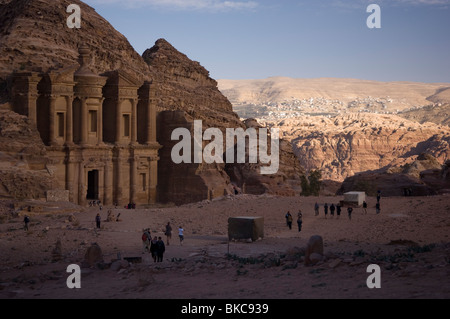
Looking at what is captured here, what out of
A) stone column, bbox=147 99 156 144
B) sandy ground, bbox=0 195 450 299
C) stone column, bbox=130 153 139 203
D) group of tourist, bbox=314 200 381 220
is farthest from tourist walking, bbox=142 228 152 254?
stone column, bbox=147 99 156 144

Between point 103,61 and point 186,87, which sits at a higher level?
point 103,61

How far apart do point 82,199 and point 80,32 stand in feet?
43.7

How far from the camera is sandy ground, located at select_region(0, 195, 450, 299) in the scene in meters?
14.1

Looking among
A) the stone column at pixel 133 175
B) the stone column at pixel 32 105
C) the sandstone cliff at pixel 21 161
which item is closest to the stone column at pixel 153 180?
the stone column at pixel 133 175

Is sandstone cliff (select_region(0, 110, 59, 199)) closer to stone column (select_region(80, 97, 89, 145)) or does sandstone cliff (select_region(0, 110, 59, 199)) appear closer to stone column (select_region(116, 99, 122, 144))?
stone column (select_region(80, 97, 89, 145))

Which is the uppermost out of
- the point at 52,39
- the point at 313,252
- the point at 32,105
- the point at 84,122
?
the point at 52,39

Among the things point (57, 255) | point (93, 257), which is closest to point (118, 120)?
point (57, 255)

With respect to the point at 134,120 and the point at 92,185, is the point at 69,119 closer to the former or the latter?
the point at 92,185

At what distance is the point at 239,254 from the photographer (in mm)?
20938

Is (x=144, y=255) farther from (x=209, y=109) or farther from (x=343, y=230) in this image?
(x=209, y=109)

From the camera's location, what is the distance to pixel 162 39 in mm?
59250

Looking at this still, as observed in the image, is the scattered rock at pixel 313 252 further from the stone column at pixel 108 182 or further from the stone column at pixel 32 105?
the stone column at pixel 108 182

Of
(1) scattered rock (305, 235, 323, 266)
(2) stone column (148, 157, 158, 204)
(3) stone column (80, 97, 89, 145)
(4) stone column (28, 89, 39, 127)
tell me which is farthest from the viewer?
(2) stone column (148, 157, 158, 204)
